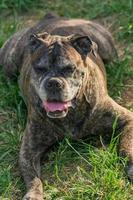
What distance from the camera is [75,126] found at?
568 cm

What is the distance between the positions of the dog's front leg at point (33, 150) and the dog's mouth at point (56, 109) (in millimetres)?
363

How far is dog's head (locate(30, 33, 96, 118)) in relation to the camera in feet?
17.2

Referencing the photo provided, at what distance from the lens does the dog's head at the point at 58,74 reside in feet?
17.2

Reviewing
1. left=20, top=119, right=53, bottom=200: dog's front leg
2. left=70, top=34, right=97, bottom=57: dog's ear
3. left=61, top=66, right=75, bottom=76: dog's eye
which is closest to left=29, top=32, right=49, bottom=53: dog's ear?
left=70, top=34, right=97, bottom=57: dog's ear

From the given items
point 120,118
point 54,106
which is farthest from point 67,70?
point 120,118

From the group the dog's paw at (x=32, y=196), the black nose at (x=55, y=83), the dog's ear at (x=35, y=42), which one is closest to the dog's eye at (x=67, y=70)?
the black nose at (x=55, y=83)

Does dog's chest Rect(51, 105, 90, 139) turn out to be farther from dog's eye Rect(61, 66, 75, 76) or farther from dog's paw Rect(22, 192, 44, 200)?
dog's paw Rect(22, 192, 44, 200)

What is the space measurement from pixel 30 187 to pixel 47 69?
0.98m

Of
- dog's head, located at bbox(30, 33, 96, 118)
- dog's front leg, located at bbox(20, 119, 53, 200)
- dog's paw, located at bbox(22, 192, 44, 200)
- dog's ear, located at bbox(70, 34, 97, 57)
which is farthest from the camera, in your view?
dog's ear, located at bbox(70, 34, 97, 57)

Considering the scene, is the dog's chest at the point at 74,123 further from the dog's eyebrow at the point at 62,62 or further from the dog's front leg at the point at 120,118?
the dog's eyebrow at the point at 62,62

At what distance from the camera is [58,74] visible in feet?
17.3

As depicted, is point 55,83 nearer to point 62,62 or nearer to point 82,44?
point 62,62

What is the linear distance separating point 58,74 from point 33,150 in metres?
0.77

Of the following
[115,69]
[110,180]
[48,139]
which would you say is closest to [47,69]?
[48,139]
